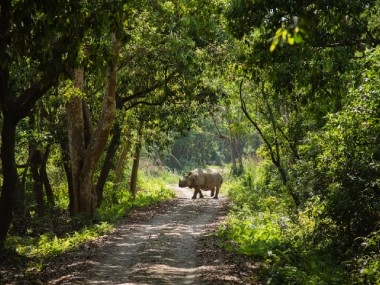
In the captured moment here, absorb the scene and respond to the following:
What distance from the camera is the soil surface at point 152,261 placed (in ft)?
31.2

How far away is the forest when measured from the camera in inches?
324

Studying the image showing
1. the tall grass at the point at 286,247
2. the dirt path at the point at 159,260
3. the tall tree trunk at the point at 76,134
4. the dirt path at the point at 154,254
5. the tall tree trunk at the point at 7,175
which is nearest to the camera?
the tall grass at the point at 286,247

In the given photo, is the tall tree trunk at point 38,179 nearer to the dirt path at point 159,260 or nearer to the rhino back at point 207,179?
the dirt path at point 159,260

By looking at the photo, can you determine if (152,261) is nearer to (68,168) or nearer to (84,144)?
(84,144)

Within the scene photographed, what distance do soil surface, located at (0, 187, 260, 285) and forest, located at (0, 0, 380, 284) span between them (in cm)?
67

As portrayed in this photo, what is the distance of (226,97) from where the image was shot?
21.5 metres

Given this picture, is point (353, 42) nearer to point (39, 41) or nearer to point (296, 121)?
point (39, 41)

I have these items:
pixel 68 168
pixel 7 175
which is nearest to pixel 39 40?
pixel 7 175

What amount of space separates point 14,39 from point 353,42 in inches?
283

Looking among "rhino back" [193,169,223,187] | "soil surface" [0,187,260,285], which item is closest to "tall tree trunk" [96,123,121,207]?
"soil surface" [0,187,260,285]

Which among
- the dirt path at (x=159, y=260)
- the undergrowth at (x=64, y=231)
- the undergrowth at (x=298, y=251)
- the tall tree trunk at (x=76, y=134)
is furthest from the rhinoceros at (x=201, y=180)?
the tall tree trunk at (x=76, y=134)

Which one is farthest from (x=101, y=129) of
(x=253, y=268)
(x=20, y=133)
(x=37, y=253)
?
(x=253, y=268)

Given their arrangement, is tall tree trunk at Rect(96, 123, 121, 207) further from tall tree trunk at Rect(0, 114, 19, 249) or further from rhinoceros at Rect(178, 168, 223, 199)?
tall tree trunk at Rect(0, 114, 19, 249)

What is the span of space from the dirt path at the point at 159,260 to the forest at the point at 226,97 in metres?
0.73
